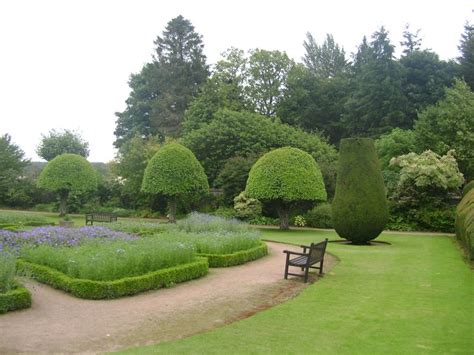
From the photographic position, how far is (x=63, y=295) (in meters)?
9.38

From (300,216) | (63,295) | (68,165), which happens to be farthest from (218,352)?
(68,165)

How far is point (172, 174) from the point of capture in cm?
2825

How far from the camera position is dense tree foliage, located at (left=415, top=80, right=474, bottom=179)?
2669 cm

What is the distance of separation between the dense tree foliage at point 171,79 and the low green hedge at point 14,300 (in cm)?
3958

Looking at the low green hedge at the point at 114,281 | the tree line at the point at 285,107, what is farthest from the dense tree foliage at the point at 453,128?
the low green hedge at the point at 114,281

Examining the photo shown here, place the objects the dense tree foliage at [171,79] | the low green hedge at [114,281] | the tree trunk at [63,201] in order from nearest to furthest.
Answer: the low green hedge at [114,281], the tree trunk at [63,201], the dense tree foliage at [171,79]

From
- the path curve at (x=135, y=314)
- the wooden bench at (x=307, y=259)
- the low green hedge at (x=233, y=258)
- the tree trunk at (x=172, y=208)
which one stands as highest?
the tree trunk at (x=172, y=208)

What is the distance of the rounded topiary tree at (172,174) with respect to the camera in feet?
92.5

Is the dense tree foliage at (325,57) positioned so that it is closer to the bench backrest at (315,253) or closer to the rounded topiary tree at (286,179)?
the rounded topiary tree at (286,179)

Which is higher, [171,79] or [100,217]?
[171,79]

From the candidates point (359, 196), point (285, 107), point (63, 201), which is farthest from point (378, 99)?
point (63, 201)

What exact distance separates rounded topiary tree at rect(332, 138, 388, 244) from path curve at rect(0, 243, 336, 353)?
24.6 ft

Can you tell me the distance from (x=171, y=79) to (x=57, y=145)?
14.2 metres

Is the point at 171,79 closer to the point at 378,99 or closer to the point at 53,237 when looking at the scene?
the point at 378,99
